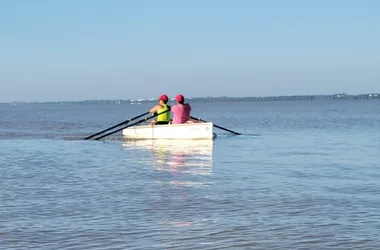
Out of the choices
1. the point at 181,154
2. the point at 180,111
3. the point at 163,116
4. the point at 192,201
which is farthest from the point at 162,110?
the point at 192,201

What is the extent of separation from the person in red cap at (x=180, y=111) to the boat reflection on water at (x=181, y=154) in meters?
1.06

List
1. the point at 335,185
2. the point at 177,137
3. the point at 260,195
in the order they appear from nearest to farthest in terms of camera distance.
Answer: the point at 260,195 < the point at 335,185 < the point at 177,137

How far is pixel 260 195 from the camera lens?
12.2 m

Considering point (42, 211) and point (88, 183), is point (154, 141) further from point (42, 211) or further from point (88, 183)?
point (42, 211)

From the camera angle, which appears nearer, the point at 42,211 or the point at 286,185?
the point at 42,211

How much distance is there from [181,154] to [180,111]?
6127 mm

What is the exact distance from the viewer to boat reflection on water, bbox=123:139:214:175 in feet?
56.6

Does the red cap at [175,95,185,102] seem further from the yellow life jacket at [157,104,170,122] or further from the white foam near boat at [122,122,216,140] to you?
the yellow life jacket at [157,104,170,122]

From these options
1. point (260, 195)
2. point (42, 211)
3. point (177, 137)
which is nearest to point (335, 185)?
point (260, 195)

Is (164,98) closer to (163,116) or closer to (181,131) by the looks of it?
(163,116)

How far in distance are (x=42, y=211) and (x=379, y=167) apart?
9.23 m

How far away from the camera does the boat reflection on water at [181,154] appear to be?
17.2 metres

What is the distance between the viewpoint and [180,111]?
90.4 ft

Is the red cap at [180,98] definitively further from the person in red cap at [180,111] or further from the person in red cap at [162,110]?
the person in red cap at [162,110]
